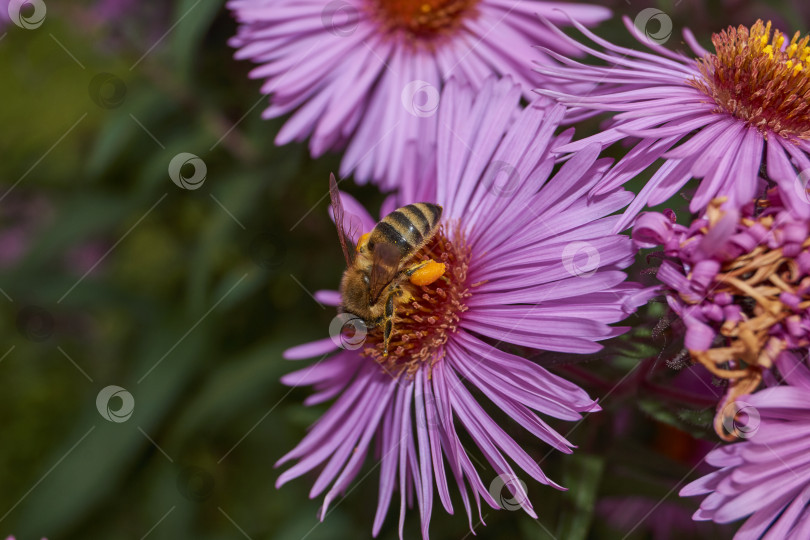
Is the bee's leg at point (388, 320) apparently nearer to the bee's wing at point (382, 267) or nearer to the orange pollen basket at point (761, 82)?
the bee's wing at point (382, 267)

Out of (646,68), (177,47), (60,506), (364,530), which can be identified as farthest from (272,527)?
(646,68)

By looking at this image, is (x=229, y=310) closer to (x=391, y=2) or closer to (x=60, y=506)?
(x=60, y=506)

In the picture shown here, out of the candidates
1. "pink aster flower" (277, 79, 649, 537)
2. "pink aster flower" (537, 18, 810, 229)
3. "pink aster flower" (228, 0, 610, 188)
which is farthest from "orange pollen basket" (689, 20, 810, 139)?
"pink aster flower" (228, 0, 610, 188)

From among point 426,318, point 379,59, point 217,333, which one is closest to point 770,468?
point 426,318

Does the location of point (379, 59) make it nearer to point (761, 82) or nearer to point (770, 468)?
point (761, 82)

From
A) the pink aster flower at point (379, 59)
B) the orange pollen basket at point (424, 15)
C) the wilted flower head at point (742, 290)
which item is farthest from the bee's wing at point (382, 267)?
the orange pollen basket at point (424, 15)

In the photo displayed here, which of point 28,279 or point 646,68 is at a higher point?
point 646,68

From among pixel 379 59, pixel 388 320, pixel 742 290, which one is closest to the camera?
pixel 742 290
